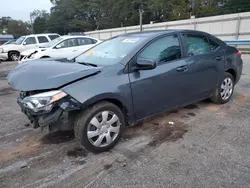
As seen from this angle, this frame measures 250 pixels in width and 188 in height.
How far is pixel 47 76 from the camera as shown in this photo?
8.80 ft

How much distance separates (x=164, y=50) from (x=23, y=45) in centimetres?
1246

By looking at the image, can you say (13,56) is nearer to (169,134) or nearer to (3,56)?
(3,56)

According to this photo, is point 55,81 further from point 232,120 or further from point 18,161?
point 232,120

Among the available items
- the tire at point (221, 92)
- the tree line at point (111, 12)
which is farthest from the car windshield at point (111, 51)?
the tree line at point (111, 12)

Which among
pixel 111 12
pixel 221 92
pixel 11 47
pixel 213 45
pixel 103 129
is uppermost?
pixel 111 12

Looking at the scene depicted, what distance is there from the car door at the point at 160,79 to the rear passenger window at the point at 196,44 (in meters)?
0.24

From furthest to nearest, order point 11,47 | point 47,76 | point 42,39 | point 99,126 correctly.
→ point 11,47, point 42,39, point 99,126, point 47,76

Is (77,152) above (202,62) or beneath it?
beneath

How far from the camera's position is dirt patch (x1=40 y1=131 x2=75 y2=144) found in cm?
323

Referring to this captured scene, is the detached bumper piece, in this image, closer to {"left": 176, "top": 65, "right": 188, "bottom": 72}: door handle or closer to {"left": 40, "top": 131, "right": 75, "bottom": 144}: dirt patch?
{"left": 40, "top": 131, "right": 75, "bottom": 144}: dirt patch

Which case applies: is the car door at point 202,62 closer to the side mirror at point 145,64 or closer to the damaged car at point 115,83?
the damaged car at point 115,83

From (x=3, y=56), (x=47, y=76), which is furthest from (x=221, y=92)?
(x=3, y=56)

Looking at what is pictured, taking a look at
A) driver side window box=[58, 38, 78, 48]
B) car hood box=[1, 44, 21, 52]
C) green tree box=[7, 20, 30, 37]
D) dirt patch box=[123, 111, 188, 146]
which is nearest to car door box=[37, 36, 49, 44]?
car hood box=[1, 44, 21, 52]

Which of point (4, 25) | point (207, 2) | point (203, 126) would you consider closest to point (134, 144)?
point (203, 126)
